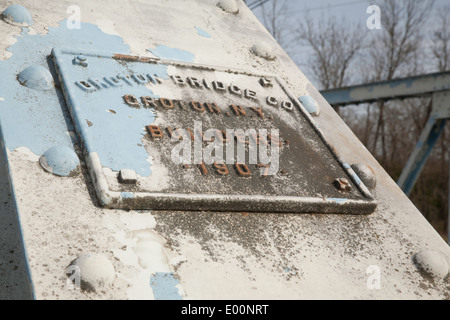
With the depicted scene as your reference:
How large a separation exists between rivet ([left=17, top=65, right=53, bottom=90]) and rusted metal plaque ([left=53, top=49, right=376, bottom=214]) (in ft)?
0.23

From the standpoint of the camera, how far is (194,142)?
2.01 m

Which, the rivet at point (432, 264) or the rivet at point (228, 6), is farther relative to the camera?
the rivet at point (228, 6)

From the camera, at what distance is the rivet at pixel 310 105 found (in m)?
2.63

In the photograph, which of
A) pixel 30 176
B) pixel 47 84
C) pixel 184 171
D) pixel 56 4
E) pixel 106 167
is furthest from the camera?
pixel 56 4

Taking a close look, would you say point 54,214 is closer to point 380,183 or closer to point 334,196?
point 334,196

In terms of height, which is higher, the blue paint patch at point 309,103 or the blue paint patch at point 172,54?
the blue paint patch at point 172,54

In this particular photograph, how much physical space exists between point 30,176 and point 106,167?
0.84 feet

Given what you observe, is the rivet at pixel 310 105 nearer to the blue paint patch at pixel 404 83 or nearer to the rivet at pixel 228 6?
the rivet at pixel 228 6

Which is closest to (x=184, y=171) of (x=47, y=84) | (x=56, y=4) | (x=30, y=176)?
(x=30, y=176)

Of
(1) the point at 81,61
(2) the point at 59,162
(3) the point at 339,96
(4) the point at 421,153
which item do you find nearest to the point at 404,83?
(4) the point at 421,153

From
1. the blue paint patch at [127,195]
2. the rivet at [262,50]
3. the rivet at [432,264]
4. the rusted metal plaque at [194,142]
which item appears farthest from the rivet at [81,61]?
the rivet at [432,264]

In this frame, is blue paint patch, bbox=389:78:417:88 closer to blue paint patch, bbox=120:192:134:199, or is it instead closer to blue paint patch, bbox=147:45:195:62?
blue paint patch, bbox=147:45:195:62

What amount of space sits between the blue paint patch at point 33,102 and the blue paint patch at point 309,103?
1025 mm

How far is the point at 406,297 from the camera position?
5.72 ft
